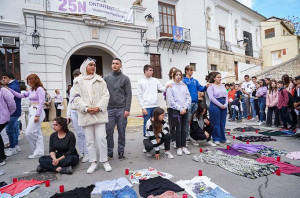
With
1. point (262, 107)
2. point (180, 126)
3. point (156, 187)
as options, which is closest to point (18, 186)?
point (156, 187)

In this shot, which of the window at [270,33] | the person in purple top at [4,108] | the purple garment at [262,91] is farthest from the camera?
the window at [270,33]

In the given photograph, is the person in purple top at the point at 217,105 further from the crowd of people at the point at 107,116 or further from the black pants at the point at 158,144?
the black pants at the point at 158,144

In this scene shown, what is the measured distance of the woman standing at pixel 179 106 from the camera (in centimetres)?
460

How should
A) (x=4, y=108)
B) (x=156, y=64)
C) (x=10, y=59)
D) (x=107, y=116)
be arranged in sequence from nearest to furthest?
(x=107, y=116) → (x=4, y=108) → (x=10, y=59) → (x=156, y=64)

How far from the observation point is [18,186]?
308cm

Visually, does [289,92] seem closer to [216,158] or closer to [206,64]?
[216,158]

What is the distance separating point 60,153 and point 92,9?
401 inches

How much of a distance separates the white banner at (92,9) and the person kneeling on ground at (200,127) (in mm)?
9536

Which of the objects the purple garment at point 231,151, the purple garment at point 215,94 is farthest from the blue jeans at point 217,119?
the purple garment at point 231,151

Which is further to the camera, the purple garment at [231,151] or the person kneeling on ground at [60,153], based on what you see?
the purple garment at [231,151]

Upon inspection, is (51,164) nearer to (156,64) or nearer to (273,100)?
(273,100)

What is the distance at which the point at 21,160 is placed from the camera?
15.3 ft

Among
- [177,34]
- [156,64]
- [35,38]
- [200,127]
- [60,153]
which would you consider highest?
[177,34]

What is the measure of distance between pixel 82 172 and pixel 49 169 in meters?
0.62
